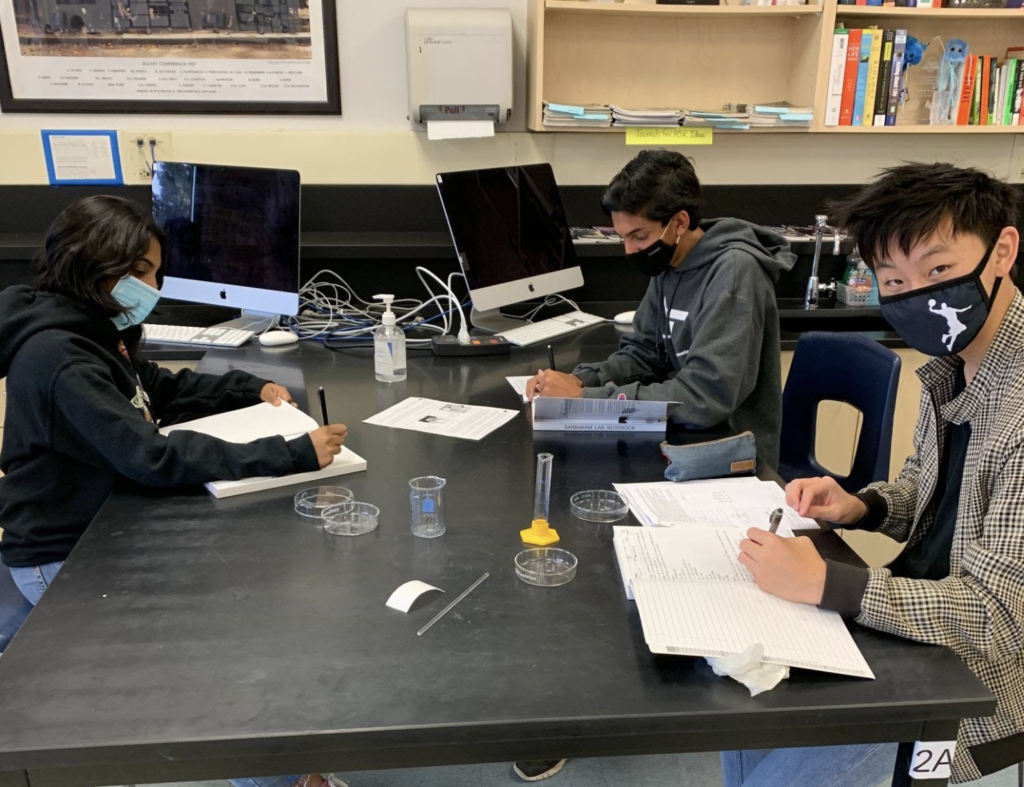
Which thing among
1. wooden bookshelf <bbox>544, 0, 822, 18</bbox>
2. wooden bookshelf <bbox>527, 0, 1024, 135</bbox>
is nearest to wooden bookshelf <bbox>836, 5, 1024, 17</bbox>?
wooden bookshelf <bbox>527, 0, 1024, 135</bbox>

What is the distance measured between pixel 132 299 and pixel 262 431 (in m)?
0.35

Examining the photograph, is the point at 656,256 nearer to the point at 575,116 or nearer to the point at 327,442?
the point at 575,116

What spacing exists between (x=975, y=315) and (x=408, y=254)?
1.87 m

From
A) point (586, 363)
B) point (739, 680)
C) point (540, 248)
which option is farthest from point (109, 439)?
point (540, 248)

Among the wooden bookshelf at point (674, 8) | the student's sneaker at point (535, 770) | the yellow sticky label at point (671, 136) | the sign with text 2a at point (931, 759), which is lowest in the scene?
the student's sneaker at point (535, 770)

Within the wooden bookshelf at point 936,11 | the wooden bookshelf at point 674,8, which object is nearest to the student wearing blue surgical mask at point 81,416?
the wooden bookshelf at point 674,8

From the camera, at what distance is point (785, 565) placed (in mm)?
1087

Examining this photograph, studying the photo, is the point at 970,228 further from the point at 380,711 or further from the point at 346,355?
Result: the point at 346,355

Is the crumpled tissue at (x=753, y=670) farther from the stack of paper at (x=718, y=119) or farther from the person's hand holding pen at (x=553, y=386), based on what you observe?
the stack of paper at (x=718, y=119)

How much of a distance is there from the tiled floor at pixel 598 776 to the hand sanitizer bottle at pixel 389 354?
0.93 meters

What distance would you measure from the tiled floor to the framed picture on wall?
205 cm

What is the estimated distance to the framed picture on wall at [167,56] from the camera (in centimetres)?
262

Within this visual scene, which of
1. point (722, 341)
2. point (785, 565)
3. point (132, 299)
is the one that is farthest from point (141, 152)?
point (785, 565)

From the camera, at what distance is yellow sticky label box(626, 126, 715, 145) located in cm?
272
